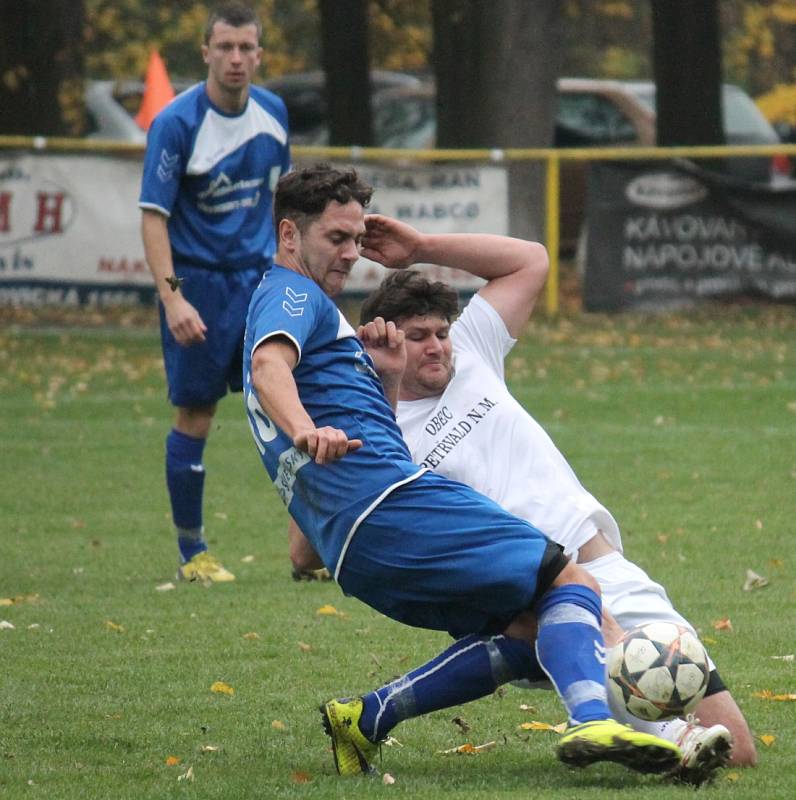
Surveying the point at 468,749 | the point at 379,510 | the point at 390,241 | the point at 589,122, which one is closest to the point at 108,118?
the point at 589,122

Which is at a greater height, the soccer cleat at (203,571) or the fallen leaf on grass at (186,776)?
the fallen leaf on grass at (186,776)

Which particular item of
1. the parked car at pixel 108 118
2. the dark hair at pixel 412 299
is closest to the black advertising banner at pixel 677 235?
the parked car at pixel 108 118

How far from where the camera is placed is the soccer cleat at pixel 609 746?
4297 mm

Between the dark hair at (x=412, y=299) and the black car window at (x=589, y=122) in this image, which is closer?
the dark hair at (x=412, y=299)

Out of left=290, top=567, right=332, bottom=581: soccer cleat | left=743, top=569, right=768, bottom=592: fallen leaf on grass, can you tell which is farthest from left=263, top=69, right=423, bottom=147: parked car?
left=743, top=569, right=768, bottom=592: fallen leaf on grass

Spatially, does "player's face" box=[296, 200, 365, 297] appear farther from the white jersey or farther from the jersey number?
the white jersey

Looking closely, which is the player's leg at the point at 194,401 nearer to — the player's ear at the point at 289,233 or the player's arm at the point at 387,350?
the player's arm at the point at 387,350

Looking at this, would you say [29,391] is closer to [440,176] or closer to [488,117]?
[440,176]

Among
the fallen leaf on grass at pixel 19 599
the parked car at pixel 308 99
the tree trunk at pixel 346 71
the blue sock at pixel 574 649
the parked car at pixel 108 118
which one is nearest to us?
the blue sock at pixel 574 649

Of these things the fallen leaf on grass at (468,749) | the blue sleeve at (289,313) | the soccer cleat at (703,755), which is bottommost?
the fallen leaf on grass at (468,749)

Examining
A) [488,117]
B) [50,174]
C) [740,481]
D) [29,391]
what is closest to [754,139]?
[488,117]

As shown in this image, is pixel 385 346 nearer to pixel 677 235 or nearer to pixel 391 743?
pixel 391 743

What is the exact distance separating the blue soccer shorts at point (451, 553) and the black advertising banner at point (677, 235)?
14189 millimetres

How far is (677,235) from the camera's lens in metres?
18.6
